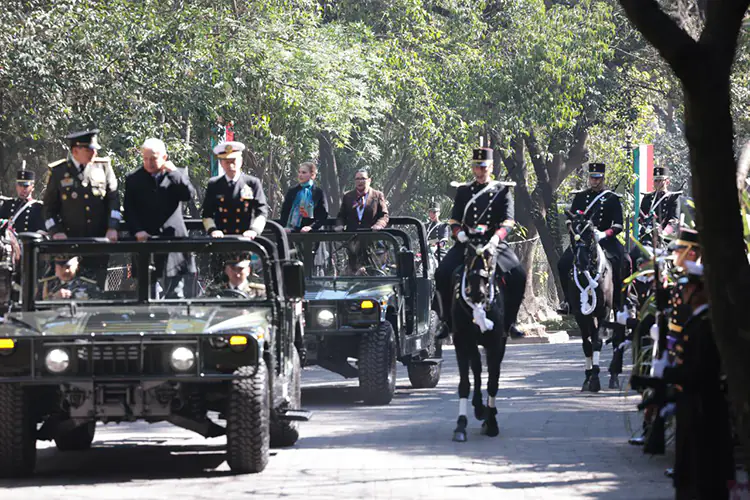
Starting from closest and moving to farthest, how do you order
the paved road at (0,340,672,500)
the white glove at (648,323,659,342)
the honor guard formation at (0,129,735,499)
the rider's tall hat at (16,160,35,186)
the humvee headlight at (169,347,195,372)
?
the honor guard formation at (0,129,735,499), the white glove at (648,323,659,342), the paved road at (0,340,672,500), the humvee headlight at (169,347,195,372), the rider's tall hat at (16,160,35,186)

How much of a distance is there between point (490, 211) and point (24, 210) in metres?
9.48

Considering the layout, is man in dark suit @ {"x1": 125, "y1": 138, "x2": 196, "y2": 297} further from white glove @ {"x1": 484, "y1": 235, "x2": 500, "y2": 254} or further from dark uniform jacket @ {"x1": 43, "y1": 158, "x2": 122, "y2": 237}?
white glove @ {"x1": 484, "y1": 235, "x2": 500, "y2": 254}


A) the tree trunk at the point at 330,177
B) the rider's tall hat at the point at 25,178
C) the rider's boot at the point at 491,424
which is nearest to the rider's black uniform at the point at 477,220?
the rider's boot at the point at 491,424

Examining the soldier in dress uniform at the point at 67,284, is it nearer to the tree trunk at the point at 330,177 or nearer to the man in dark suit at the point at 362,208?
the man in dark suit at the point at 362,208

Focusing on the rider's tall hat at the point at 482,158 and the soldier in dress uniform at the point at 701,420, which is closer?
the soldier in dress uniform at the point at 701,420

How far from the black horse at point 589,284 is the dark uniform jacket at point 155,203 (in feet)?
20.5

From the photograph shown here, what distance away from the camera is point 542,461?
449 inches

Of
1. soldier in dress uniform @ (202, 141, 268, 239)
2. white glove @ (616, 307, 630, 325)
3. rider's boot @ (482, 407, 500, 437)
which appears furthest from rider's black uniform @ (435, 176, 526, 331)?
white glove @ (616, 307, 630, 325)

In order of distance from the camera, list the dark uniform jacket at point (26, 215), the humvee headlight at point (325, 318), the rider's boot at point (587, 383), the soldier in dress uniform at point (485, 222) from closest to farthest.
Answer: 1. the soldier in dress uniform at point (485, 222)
2. the humvee headlight at point (325, 318)
3. the rider's boot at point (587, 383)
4. the dark uniform jacket at point (26, 215)

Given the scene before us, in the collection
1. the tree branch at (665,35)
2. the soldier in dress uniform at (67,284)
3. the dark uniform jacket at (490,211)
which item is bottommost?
the soldier in dress uniform at (67,284)

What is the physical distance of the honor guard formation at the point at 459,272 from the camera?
7840 millimetres

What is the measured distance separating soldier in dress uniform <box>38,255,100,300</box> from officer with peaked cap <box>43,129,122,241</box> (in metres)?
0.86

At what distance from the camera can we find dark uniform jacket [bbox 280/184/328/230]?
17.7m

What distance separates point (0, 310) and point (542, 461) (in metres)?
8.33
